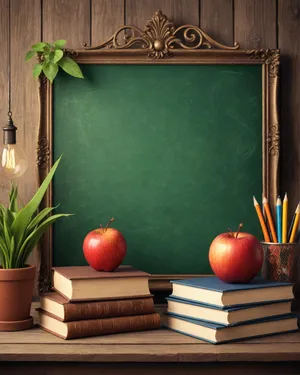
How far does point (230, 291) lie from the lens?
1.43 m

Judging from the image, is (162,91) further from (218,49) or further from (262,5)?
(262,5)

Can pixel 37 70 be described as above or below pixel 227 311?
above

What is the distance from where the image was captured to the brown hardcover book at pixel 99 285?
148 cm

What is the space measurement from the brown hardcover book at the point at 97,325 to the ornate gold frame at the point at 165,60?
0.28 m

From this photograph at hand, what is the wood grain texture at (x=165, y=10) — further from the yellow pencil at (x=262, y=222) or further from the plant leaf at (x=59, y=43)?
the yellow pencil at (x=262, y=222)

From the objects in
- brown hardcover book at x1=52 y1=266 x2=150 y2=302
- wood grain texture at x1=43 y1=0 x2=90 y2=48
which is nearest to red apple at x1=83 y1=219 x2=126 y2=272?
brown hardcover book at x1=52 y1=266 x2=150 y2=302

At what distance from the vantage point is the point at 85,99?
1832mm

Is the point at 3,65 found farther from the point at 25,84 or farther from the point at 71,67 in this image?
the point at 71,67

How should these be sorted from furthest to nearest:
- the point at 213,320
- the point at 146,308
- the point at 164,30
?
the point at 164,30 → the point at 146,308 → the point at 213,320

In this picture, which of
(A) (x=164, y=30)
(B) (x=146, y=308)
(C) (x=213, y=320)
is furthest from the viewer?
(A) (x=164, y=30)

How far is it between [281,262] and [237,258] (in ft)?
0.71

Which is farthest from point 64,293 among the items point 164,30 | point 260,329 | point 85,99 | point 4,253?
point 164,30

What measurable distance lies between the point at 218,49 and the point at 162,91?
209 mm


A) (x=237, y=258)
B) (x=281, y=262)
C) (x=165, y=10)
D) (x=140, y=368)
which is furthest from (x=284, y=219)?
(x=165, y=10)
